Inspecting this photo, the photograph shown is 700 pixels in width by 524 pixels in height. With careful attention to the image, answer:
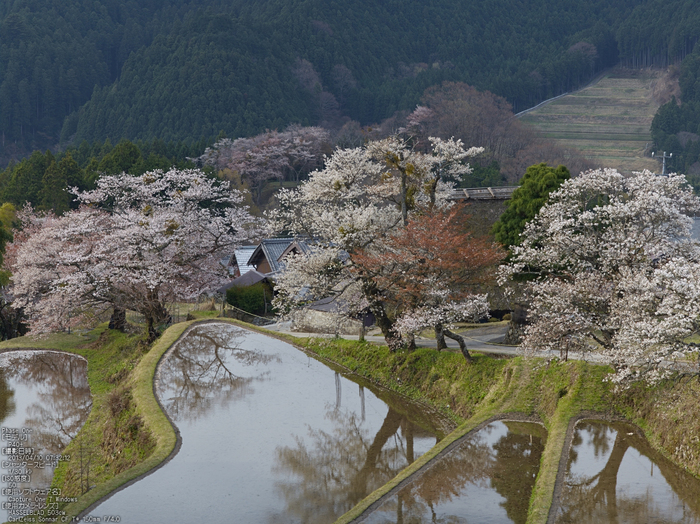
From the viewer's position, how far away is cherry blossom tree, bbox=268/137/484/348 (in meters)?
21.5

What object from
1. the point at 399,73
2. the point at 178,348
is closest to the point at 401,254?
the point at 178,348

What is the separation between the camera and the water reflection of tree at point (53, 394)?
18.5 meters

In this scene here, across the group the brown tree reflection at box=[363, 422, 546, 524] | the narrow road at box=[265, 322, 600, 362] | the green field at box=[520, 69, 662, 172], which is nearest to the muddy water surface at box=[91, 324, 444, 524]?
the brown tree reflection at box=[363, 422, 546, 524]

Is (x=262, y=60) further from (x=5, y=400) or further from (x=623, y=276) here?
(x=623, y=276)

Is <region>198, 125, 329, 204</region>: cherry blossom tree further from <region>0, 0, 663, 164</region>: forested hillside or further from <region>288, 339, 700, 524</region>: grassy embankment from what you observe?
<region>288, 339, 700, 524</region>: grassy embankment

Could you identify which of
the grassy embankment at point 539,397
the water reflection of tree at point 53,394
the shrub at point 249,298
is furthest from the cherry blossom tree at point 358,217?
the shrub at point 249,298

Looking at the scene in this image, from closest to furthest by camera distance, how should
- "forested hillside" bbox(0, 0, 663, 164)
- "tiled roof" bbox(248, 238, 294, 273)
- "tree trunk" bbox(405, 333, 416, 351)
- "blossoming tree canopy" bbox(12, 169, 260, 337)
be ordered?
"tree trunk" bbox(405, 333, 416, 351) → "blossoming tree canopy" bbox(12, 169, 260, 337) → "tiled roof" bbox(248, 238, 294, 273) → "forested hillside" bbox(0, 0, 663, 164)

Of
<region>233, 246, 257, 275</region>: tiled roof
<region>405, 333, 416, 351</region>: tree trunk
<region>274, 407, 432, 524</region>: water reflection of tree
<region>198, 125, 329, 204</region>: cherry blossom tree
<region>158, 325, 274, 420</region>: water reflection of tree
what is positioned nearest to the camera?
<region>274, 407, 432, 524</region>: water reflection of tree

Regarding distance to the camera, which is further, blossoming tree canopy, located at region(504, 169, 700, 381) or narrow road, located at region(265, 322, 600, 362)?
narrow road, located at region(265, 322, 600, 362)

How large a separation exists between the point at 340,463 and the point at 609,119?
86.6m

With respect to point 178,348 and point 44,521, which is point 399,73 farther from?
point 44,521

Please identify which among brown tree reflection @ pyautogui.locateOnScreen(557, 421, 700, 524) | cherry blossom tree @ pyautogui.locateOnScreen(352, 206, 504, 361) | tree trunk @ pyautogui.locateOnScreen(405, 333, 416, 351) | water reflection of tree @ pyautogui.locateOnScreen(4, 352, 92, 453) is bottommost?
water reflection of tree @ pyautogui.locateOnScreen(4, 352, 92, 453)

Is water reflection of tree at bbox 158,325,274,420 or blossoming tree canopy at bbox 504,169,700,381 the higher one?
blossoming tree canopy at bbox 504,169,700,381

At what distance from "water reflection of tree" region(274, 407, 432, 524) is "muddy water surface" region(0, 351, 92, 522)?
5662mm
